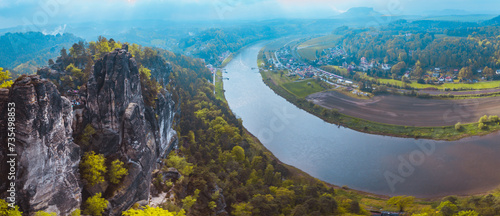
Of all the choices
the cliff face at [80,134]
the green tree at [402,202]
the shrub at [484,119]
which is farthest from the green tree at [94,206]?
→ the shrub at [484,119]

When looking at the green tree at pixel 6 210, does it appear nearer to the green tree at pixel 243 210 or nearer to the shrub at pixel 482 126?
the green tree at pixel 243 210

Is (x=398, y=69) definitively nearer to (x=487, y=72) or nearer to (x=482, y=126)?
(x=487, y=72)

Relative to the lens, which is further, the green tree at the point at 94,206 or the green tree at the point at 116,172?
the green tree at the point at 116,172

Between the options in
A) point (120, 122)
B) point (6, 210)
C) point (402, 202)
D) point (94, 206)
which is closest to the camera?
point (6, 210)

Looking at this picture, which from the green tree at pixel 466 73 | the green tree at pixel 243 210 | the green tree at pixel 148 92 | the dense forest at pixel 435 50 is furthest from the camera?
the dense forest at pixel 435 50

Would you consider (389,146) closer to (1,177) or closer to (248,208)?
(248,208)

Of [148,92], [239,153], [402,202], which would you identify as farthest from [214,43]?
[402,202]

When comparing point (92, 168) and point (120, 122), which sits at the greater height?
point (120, 122)
